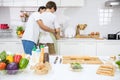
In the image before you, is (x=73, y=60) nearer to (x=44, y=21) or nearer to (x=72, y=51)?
(x=44, y=21)

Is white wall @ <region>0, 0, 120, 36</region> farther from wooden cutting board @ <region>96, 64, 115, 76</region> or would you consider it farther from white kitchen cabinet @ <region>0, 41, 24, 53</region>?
wooden cutting board @ <region>96, 64, 115, 76</region>

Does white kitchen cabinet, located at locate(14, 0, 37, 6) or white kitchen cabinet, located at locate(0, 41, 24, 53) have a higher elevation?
white kitchen cabinet, located at locate(14, 0, 37, 6)

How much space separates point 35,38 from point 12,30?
138 centimetres

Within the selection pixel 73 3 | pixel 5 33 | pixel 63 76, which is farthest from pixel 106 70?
pixel 5 33

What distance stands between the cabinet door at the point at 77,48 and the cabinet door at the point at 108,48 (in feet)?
0.38

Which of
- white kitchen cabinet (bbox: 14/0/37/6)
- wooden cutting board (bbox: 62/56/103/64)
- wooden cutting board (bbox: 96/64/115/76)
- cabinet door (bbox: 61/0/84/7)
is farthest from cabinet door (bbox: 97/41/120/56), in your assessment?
wooden cutting board (bbox: 96/64/115/76)

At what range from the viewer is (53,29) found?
11.9 feet

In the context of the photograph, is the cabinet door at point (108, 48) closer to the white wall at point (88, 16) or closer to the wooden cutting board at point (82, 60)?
the white wall at point (88, 16)

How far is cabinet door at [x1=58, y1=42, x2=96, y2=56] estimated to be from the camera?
4.13 meters

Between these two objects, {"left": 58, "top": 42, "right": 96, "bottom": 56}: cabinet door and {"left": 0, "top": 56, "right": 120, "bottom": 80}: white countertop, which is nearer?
{"left": 0, "top": 56, "right": 120, "bottom": 80}: white countertop

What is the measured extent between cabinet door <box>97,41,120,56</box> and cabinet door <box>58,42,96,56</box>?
0.12 m

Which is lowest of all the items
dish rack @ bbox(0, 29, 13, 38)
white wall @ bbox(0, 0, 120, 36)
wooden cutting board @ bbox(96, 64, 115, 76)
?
wooden cutting board @ bbox(96, 64, 115, 76)

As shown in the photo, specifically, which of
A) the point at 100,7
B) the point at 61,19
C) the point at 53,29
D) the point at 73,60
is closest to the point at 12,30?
the point at 61,19

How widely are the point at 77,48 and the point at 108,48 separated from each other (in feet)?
1.97
